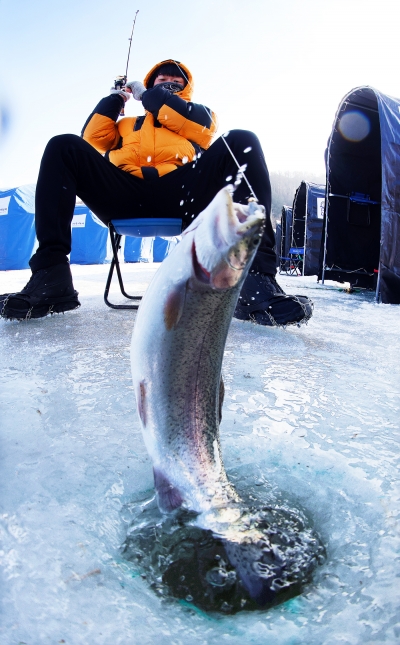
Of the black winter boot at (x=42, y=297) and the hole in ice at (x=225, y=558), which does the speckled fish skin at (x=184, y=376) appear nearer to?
the hole in ice at (x=225, y=558)

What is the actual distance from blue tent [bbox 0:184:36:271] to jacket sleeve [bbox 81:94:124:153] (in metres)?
10.5

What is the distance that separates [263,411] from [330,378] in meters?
0.52

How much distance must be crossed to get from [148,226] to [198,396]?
2.33 m

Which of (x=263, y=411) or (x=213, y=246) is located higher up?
(x=213, y=246)

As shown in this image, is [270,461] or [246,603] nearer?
[246,603]

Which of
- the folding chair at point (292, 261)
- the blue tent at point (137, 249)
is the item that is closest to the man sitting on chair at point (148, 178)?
the folding chair at point (292, 261)

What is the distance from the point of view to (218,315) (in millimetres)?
874

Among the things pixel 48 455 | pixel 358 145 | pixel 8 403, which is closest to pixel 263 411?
pixel 48 455

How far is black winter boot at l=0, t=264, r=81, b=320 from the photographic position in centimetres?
248

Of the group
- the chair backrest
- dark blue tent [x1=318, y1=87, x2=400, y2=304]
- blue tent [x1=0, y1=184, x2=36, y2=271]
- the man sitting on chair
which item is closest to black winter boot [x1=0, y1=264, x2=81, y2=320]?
the man sitting on chair

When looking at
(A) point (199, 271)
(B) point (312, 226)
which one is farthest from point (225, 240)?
(B) point (312, 226)

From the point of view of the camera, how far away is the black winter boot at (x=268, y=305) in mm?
2541

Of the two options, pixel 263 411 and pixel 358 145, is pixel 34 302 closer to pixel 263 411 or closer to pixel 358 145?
pixel 263 411

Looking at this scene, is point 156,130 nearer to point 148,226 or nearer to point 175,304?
point 148,226
